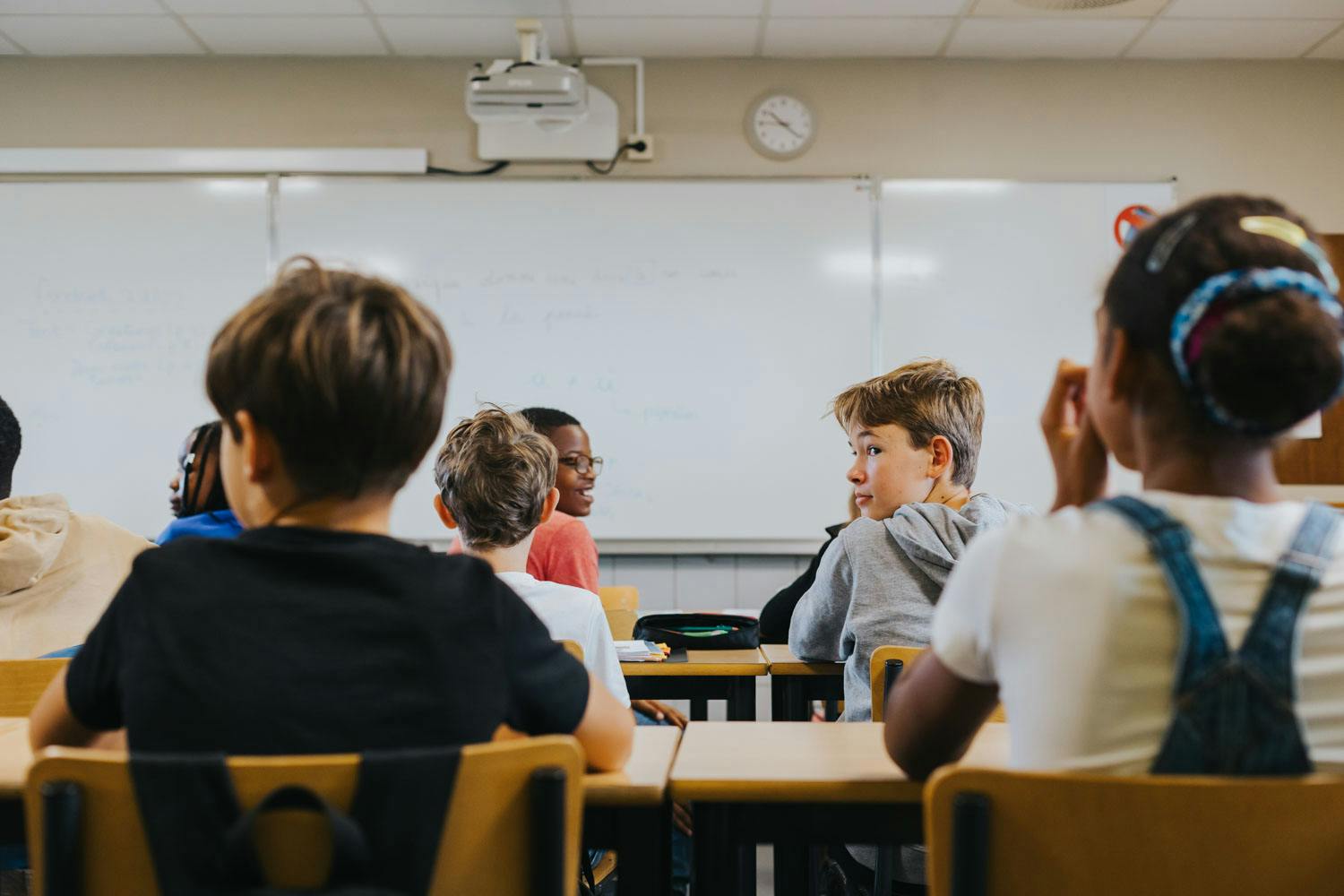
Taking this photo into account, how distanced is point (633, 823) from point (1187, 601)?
1.77ft

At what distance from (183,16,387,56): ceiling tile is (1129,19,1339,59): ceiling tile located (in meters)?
2.89

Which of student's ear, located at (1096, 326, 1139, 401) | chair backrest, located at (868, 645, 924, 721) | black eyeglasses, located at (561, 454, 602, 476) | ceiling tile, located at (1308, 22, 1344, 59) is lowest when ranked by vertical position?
chair backrest, located at (868, 645, 924, 721)

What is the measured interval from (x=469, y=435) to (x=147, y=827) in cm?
120

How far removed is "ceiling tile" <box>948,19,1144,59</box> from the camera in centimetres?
401

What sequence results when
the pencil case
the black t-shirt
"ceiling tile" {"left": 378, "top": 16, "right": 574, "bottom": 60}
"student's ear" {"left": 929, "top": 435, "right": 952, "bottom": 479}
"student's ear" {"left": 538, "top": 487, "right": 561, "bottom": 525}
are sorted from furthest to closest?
"ceiling tile" {"left": 378, "top": 16, "right": 574, "bottom": 60} < the pencil case < "student's ear" {"left": 929, "top": 435, "right": 952, "bottom": 479} < "student's ear" {"left": 538, "top": 487, "right": 561, "bottom": 525} < the black t-shirt

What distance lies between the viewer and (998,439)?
434 centimetres

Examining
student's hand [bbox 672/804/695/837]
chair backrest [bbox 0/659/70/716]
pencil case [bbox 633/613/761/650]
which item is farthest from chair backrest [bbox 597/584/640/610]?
chair backrest [bbox 0/659/70/716]

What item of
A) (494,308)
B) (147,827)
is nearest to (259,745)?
(147,827)

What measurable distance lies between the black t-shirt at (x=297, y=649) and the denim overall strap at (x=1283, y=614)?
0.60 m

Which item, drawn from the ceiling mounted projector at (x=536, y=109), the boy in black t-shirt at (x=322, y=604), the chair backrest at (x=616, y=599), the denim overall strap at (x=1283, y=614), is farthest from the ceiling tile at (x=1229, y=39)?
the boy in black t-shirt at (x=322, y=604)

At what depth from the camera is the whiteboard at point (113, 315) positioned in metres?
4.30

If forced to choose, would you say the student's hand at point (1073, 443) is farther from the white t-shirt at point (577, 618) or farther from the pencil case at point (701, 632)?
the pencil case at point (701, 632)

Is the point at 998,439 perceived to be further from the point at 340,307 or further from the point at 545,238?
the point at 340,307

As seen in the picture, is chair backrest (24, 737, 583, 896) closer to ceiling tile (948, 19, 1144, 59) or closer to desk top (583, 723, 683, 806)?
desk top (583, 723, 683, 806)
